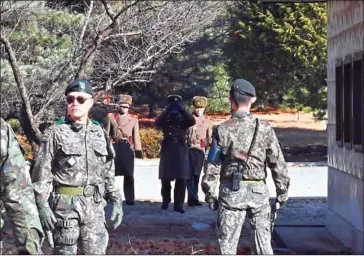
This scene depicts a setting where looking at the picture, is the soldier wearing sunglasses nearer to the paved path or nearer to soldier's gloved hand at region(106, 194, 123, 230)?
the paved path

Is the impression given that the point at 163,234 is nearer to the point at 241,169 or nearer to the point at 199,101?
the point at 199,101

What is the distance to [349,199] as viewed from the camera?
32.5ft

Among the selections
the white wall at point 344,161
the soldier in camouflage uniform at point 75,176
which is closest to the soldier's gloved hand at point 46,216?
the soldier in camouflage uniform at point 75,176

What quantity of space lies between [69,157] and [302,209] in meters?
7.92

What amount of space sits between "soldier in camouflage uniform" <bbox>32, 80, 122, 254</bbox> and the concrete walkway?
355 centimetres

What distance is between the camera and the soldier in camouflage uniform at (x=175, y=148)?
13357 millimetres

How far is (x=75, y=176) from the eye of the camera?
6762mm

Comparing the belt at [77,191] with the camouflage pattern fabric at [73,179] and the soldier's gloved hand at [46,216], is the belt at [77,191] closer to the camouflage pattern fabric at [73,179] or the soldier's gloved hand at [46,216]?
the camouflage pattern fabric at [73,179]

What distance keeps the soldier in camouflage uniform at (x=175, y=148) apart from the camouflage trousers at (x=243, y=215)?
5.86 metres

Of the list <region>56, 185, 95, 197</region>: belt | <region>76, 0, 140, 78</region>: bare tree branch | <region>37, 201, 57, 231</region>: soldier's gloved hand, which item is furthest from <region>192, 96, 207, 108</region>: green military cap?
<region>37, 201, 57, 231</region>: soldier's gloved hand

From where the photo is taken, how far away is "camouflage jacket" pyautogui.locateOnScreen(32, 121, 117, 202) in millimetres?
6734

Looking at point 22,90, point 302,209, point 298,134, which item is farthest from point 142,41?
point 298,134

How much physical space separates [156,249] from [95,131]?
350 centimetres

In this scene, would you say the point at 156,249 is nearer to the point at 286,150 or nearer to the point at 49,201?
the point at 49,201
